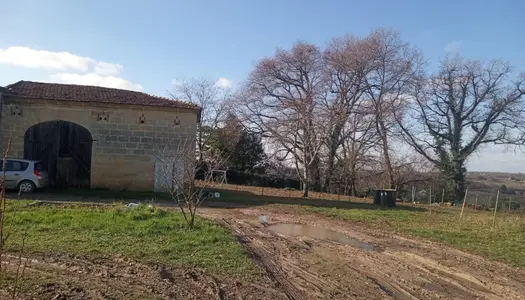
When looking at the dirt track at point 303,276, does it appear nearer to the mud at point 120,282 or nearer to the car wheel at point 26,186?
the mud at point 120,282

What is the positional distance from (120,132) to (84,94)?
2888mm

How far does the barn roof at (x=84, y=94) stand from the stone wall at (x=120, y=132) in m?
0.25

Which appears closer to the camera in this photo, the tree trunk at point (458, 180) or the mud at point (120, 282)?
the mud at point (120, 282)

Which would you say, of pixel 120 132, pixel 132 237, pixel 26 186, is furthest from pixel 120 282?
pixel 120 132

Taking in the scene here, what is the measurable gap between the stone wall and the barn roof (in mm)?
250

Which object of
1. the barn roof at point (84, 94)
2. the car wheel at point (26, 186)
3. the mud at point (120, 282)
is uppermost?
the barn roof at point (84, 94)

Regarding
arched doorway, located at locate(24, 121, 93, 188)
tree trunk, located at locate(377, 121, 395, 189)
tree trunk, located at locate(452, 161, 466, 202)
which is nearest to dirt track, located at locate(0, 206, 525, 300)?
arched doorway, located at locate(24, 121, 93, 188)

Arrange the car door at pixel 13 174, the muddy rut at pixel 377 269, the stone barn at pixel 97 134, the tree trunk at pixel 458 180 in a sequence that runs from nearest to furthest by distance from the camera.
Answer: the muddy rut at pixel 377 269 < the car door at pixel 13 174 < the stone barn at pixel 97 134 < the tree trunk at pixel 458 180

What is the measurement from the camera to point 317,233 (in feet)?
40.2

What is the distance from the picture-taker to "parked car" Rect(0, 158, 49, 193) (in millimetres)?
17266

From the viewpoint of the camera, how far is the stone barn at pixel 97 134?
2033cm

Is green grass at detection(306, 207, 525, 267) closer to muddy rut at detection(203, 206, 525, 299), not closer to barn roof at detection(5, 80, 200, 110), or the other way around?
muddy rut at detection(203, 206, 525, 299)

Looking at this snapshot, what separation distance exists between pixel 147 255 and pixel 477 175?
145 ft

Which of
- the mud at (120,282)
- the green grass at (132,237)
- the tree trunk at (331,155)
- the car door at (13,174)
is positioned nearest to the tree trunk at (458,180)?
the tree trunk at (331,155)
